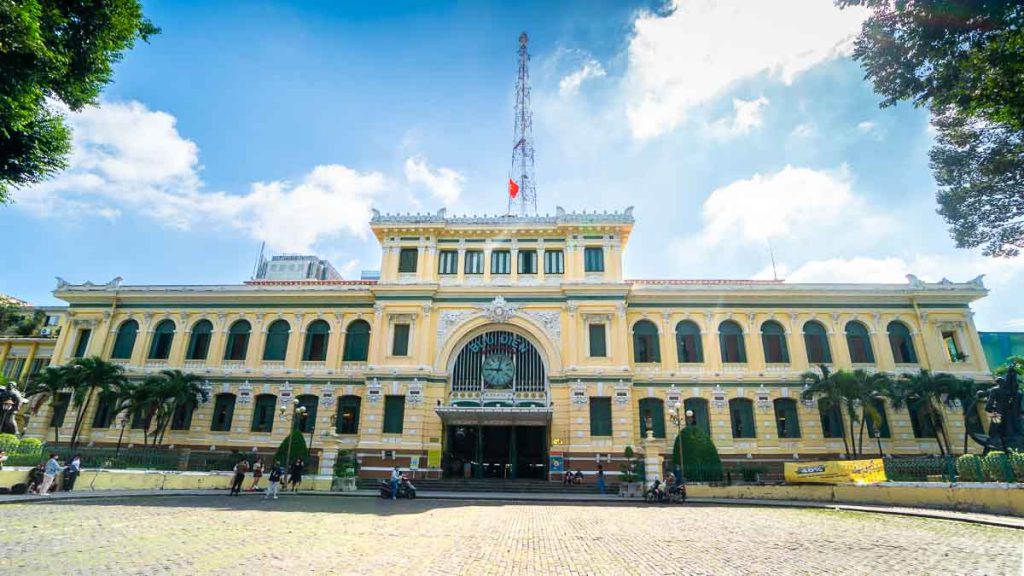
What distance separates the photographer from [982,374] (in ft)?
92.0

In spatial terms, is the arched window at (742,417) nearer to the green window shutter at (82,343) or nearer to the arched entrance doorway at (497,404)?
the arched entrance doorway at (497,404)

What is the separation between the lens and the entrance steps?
2391 centimetres

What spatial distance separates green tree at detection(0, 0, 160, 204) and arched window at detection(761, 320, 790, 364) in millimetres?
32822

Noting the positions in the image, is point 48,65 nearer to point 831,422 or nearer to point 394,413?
point 394,413

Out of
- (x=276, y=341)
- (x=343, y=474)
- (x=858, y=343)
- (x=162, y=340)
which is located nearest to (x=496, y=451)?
(x=343, y=474)

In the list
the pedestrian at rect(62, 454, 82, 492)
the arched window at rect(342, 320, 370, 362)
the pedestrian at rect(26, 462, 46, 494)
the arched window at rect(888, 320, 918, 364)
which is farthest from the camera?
the arched window at rect(342, 320, 370, 362)

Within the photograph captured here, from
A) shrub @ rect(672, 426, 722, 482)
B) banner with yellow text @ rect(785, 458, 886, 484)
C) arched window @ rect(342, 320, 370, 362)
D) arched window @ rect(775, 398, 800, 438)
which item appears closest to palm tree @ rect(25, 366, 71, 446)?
arched window @ rect(342, 320, 370, 362)

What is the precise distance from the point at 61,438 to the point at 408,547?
3253 centimetres

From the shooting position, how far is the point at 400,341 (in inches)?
1147

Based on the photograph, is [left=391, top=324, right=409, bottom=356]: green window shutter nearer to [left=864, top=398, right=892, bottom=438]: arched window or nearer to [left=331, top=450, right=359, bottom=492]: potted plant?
[left=331, top=450, right=359, bottom=492]: potted plant

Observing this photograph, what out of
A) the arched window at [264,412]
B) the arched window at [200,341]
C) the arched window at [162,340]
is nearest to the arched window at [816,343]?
the arched window at [264,412]

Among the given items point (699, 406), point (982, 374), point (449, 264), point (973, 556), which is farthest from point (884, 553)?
point (982, 374)

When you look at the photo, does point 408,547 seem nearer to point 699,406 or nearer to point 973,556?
point 973,556

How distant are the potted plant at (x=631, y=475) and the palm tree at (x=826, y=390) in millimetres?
10586
